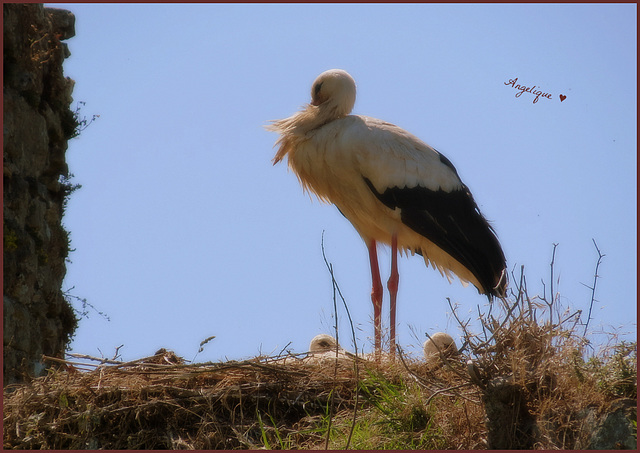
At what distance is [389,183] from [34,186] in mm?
2836

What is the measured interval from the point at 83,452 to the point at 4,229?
248cm

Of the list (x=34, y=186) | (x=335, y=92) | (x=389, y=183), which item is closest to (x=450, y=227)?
(x=389, y=183)

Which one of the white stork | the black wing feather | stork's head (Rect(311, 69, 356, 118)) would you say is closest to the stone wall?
the white stork

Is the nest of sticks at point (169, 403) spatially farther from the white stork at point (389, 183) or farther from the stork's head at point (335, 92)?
the stork's head at point (335, 92)

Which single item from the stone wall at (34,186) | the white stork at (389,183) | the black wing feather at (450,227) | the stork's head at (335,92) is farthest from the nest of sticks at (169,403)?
the stork's head at (335,92)

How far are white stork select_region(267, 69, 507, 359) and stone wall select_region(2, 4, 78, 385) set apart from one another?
1.94 metres

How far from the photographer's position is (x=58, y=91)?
7754 mm

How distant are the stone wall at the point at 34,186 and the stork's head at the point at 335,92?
86.7 inches

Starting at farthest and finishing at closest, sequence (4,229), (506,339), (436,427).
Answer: (4,229) < (436,427) < (506,339)

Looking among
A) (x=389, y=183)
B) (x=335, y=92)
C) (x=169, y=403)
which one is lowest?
(x=169, y=403)

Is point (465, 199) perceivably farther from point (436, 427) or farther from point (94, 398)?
point (94, 398)

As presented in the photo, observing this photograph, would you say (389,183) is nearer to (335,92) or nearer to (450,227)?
(450,227)

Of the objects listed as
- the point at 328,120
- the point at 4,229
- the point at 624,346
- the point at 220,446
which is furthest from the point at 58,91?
the point at 624,346

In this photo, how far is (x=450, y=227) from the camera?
7.55m
